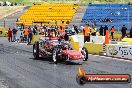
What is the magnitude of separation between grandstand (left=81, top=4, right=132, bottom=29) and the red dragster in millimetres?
40747

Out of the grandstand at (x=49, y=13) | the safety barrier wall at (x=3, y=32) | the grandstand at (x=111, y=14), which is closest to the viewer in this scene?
the safety barrier wall at (x=3, y=32)

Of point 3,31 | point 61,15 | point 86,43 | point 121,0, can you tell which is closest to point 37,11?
point 61,15

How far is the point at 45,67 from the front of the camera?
20.2 m

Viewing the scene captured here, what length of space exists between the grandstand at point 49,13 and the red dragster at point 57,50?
44626 mm

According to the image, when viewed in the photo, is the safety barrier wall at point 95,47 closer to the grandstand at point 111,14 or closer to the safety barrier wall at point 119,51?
the safety barrier wall at point 119,51

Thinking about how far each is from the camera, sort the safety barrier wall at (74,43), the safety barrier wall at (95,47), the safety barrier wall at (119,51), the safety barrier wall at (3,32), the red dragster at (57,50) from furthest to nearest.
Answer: the safety barrier wall at (3,32), the safety barrier wall at (74,43), the safety barrier wall at (95,47), the safety barrier wall at (119,51), the red dragster at (57,50)

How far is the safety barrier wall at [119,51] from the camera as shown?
24.4m

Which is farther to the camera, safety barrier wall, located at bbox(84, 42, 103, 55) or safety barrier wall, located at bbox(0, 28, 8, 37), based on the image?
safety barrier wall, located at bbox(0, 28, 8, 37)

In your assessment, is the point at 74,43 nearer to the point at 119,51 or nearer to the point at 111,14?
the point at 119,51

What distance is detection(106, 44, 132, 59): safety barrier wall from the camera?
24.4 meters

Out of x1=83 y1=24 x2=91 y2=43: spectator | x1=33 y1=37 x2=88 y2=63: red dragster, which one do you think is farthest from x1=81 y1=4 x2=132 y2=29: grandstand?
x1=33 y1=37 x2=88 y2=63: red dragster

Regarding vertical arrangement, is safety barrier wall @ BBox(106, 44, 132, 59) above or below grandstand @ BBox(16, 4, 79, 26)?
A: below

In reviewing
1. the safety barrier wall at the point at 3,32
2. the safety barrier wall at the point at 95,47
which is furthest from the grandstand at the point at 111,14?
the safety barrier wall at the point at 95,47

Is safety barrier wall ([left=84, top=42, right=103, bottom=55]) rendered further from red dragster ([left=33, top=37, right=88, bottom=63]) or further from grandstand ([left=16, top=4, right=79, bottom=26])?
grandstand ([left=16, top=4, right=79, bottom=26])
